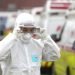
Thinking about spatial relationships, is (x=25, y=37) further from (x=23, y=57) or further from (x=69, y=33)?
(x=69, y=33)

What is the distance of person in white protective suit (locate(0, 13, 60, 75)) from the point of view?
24.5ft

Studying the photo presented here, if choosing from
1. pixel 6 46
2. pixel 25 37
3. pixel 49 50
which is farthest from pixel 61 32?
pixel 6 46

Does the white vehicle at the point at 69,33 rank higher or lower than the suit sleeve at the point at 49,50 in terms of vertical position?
lower

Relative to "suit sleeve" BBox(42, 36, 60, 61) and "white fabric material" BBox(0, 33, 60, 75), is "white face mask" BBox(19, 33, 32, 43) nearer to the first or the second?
"white fabric material" BBox(0, 33, 60, 75)

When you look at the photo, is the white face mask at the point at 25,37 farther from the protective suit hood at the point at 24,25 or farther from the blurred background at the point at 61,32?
the blurred background at the point at 61,32

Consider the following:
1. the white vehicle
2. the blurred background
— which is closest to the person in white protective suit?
the blurred background

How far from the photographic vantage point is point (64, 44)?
13.2 metres

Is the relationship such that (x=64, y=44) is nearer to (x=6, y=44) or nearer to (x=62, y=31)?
(x=62, y=31)

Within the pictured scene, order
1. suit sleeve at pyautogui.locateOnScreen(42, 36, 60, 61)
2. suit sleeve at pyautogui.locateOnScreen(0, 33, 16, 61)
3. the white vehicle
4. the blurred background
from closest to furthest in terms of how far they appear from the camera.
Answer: suit sleeve at pyautogui.locateOnScreen(0, 33, 16, 61) → suit sleeve at pyautogui.locateOnScreen(42, 36, 60, 61) → the blurred background → the white vehicle

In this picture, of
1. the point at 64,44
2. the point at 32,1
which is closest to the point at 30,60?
the point at 64,44

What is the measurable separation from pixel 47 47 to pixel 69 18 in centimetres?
633

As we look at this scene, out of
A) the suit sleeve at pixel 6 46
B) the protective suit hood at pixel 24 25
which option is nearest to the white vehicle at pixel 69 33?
the protective suit hood at pixel 24 25

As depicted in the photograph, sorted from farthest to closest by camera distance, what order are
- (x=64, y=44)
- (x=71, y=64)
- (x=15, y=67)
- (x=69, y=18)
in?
(x=69, y=18) → (x=64, y=44) → (x=71, y=64) → (x=15, y=67)

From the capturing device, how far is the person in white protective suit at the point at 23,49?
7.46 metres
